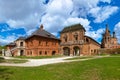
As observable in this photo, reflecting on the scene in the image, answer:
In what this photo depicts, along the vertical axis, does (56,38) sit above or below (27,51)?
above

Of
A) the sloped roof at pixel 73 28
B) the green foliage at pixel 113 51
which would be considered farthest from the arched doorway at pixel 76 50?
the green foliage at pixel 113 51

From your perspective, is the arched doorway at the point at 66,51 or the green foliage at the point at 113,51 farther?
the arched doorway at the point at 66,51

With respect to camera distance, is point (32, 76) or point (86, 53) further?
point (86, 53)

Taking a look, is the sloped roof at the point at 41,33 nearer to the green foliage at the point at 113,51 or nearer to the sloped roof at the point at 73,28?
the sloped roof at the point at 73,28

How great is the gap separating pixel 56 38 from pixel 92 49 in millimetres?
12484

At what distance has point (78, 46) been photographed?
52.8 m

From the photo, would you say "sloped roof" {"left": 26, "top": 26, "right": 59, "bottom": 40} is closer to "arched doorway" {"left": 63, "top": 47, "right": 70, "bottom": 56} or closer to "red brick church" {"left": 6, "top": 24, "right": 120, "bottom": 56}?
"red brick church" {"left": 6, "top": 24, "right": 120, "bottom": 56}

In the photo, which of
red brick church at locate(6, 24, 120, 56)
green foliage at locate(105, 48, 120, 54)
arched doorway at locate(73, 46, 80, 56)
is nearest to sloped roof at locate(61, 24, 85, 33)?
red brick church at locate(6, 24, 120, 56)

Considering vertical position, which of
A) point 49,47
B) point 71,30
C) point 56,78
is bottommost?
point 56,78

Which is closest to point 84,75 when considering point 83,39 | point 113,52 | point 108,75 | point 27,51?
point 108,75

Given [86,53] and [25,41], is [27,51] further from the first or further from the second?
[86,53]

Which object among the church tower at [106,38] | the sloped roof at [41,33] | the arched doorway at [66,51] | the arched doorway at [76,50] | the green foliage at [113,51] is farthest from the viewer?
the church tower at [106,38]

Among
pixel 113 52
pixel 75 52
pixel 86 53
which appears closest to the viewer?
pixel 113 52

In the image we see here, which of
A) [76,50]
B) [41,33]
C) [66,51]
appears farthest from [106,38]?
[41,33]
